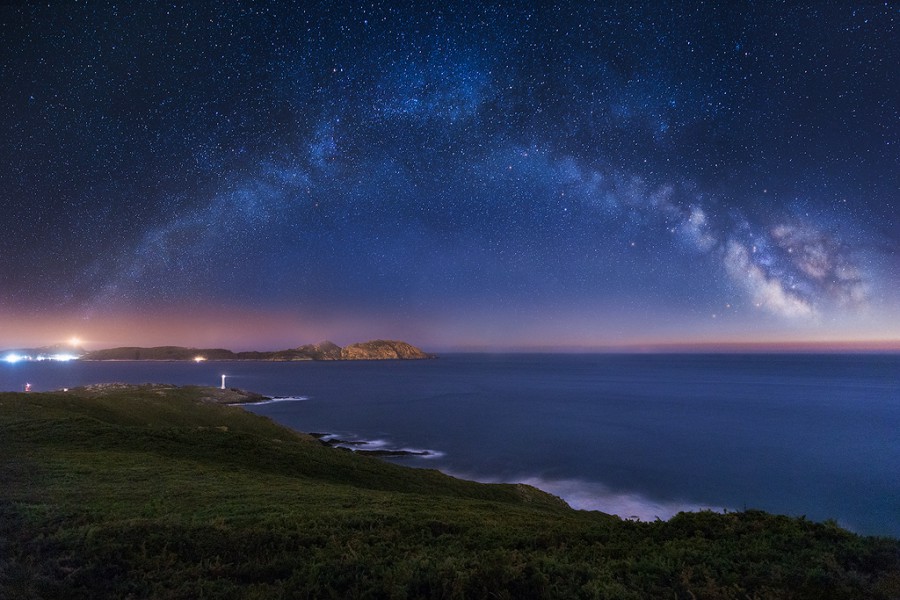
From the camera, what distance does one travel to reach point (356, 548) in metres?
9.97

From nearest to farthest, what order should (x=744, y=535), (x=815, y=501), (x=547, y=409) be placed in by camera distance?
(x=744, y=535) → (x=815, y=501) → (x=547, y=409)

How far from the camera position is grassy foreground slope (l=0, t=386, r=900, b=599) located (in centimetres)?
777

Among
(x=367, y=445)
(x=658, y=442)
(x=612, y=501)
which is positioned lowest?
(x=658, y=442)

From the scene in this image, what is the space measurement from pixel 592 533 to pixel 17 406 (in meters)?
43.5

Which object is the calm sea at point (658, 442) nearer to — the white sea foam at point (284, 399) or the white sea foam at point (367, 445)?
the white sea foam at point (367, 445)

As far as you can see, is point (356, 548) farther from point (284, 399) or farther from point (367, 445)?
point (284, 399)

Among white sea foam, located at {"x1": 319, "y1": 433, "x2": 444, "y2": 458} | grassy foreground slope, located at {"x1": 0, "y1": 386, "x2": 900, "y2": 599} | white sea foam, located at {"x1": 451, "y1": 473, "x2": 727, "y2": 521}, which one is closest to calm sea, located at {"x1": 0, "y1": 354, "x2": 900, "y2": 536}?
white sea foam, located at {"x1": 451, "y1": 473, "x2": 727, "y2": 521}

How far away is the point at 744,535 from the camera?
431 inches

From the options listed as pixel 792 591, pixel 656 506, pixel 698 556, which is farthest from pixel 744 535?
pixel 656 506

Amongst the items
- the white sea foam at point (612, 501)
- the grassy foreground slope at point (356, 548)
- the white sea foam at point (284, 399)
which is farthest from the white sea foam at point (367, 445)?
the white sea foam at point (284, 399)

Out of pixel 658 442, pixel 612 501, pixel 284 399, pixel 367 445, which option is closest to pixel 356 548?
pixel 612 501

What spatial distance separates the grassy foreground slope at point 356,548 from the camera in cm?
777

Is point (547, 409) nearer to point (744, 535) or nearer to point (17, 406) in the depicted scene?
point (17, 406)

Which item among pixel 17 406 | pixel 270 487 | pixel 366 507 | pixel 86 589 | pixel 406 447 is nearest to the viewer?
pixel 86 589
